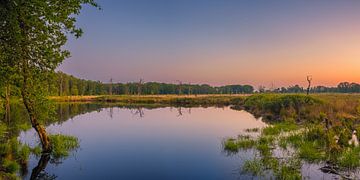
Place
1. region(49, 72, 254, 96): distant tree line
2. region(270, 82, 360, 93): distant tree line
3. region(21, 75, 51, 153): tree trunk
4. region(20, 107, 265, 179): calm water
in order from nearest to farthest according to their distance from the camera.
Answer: region(20, 107, 265, 179): calm water < region(21, 75, 51, 153): tree trunk < region(49, 72, 254, 96): distant tree line < region(270, 82, 360, 93): distant tree line

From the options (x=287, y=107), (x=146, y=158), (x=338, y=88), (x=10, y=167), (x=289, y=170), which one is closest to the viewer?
(x=10, y=167)

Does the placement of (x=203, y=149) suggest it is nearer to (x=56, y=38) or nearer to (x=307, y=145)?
(x=307, y=145)

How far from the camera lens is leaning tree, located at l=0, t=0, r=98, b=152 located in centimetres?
1216

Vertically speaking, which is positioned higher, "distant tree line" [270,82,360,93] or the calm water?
"distant tree line" [270,82,360,93]

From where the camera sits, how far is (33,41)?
44.9 feet

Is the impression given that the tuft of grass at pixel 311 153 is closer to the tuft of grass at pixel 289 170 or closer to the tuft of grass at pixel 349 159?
the tuft of grass at pixel 349 159

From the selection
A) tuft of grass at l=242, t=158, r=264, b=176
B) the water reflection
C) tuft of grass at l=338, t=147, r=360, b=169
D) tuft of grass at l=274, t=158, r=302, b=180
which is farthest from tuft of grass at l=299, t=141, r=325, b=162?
the water reflection

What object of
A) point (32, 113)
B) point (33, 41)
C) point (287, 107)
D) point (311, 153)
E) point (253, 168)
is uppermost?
point (33, 41)

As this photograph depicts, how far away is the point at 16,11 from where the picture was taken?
11.9 meters

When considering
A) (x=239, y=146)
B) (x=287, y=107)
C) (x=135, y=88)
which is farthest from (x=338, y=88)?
(x=239, y=146)

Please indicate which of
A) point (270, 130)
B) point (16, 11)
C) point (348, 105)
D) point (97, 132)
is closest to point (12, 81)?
point (16, 11)

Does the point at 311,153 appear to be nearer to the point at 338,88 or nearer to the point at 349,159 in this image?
the point at 349,159

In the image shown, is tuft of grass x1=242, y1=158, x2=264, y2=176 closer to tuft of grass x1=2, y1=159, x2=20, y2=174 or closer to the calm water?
the calm water

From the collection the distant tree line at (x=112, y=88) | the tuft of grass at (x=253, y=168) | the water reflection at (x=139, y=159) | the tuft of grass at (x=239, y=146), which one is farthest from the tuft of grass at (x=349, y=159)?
the distant tree line at (x=112, y=88)
